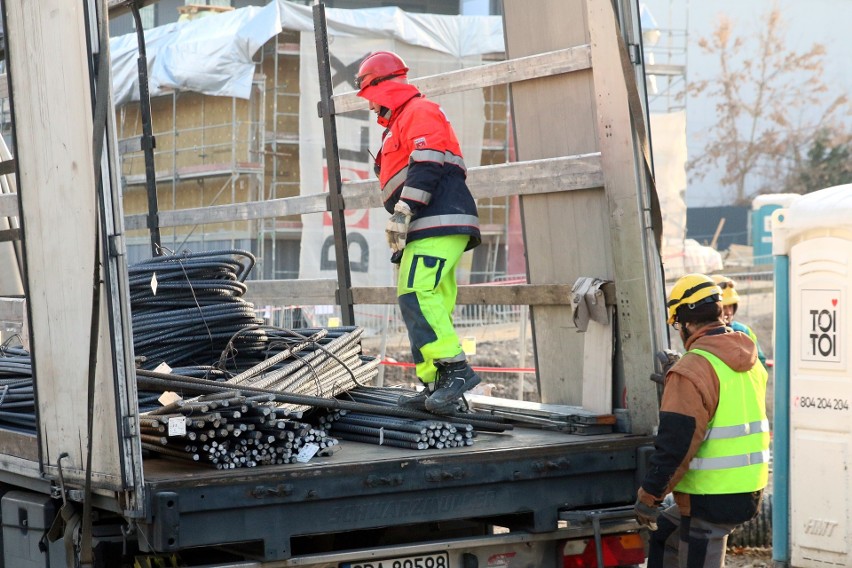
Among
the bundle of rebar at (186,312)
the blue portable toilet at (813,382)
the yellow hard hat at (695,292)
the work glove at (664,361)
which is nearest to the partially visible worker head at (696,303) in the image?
the yellow hard hat at (695,292)

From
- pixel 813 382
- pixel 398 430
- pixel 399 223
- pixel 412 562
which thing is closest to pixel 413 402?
pixel 398 430

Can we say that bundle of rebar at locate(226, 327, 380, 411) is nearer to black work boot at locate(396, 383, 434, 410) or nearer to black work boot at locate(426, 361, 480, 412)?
black work boot at locate(396, 383, 434, 410)

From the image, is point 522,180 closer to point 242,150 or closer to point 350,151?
point 350,151

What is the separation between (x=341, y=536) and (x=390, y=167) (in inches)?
71.5

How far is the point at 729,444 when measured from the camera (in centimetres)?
439

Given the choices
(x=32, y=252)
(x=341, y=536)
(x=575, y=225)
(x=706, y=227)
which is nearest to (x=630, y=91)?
(x=575, y=225)

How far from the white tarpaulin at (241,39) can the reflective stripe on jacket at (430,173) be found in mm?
15526

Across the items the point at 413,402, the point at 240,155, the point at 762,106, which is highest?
the point at 762,106

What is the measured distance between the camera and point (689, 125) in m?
39.3

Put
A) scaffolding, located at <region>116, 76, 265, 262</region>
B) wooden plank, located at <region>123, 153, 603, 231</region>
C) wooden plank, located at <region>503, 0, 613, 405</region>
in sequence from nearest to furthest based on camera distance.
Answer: wooden plank, located at <region>123, 153, 603, 231</region> < wooden plank, located at <region>503, 0, 613, 405</region> < scaffolding, located at <region>116, 76, 265, 262</region>

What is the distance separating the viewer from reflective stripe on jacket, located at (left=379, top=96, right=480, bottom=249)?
4953 mm

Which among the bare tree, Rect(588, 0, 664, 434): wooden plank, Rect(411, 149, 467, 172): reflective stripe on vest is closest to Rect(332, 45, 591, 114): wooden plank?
Rect(588, 0, 664, 434): wooden plank

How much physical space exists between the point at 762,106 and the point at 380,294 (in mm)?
35830

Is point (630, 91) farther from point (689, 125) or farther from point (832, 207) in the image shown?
point (689, 125)
